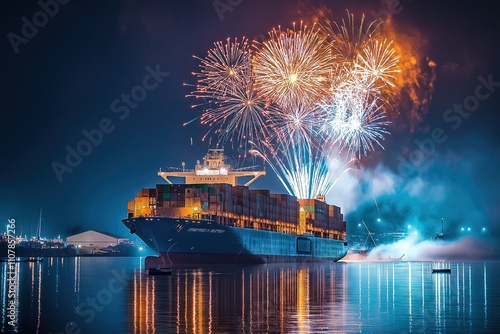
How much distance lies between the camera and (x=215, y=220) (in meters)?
97.7

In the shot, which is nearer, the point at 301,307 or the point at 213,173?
Answer: the point at 301,307

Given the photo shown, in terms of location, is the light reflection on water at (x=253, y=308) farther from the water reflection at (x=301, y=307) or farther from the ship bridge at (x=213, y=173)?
the ship bridge at (x=213, y=173)

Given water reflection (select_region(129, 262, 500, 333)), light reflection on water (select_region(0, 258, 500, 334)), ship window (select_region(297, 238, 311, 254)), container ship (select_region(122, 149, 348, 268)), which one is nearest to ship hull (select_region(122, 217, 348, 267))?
container ship (select_region(122, 149, 348, 268))

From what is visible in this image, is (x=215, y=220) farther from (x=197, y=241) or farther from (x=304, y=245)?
(x=304, y=245)

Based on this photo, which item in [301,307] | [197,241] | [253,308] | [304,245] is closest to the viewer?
[253,308]

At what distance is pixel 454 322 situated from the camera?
1320 inches

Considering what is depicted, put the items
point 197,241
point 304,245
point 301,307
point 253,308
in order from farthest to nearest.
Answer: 1. point 304,245
2. point 197,241
3. point 301,307
4. point 253,308

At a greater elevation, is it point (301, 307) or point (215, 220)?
point (215, 220)

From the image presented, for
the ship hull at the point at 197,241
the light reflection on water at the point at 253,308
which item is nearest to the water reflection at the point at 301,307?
the light reflection on water at the point at 253,308

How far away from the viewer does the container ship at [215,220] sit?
96188mm

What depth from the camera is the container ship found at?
96.2m

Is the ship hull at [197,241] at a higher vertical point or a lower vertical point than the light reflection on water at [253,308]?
higher

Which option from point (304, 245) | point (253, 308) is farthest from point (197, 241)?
point (253, 308)

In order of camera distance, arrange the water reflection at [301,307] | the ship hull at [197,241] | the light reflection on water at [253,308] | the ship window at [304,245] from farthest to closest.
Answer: the ship window at [304,245]
the ship hull at [197,241]
the water reflection at [301,307]
the light reflection on water at [253,308]
